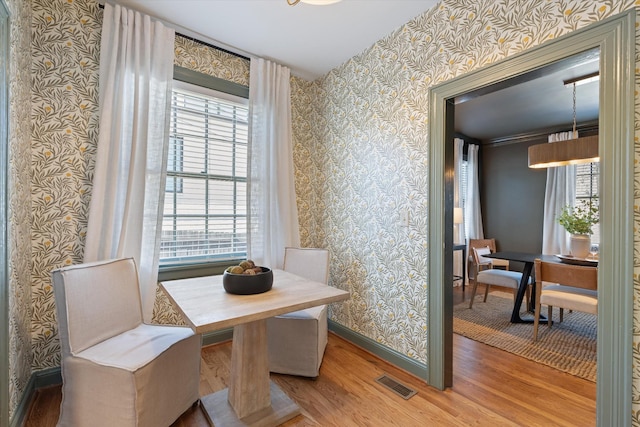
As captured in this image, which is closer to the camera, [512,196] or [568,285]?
[568,285]

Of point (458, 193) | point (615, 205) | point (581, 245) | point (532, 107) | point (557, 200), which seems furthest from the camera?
point (458, 193)

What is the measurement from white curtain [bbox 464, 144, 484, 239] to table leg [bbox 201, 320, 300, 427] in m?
4.72

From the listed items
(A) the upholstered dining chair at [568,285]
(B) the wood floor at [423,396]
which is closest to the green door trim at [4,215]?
(B) the wood floor at [423,396]

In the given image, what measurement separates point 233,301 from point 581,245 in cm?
333

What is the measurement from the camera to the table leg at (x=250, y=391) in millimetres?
1662

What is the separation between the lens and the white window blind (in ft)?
8.25

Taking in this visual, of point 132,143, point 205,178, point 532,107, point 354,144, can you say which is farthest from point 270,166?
point 532,107

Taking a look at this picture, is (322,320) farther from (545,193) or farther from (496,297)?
(545,193)

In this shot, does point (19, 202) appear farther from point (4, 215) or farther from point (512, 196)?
point (512, 196)

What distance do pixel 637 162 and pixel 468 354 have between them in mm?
1928

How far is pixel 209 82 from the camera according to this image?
8.50 ft

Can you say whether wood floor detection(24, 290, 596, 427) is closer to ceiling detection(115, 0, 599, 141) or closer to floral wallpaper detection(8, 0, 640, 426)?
floral wallpaper detection(8, 0, 640, 426)

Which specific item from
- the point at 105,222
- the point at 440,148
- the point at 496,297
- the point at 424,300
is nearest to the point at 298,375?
the point at 424,300

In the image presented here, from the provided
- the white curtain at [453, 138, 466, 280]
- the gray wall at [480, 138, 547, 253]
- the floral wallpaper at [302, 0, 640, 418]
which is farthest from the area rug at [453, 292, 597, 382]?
the gray wall at [480, 138, 547, 253]
